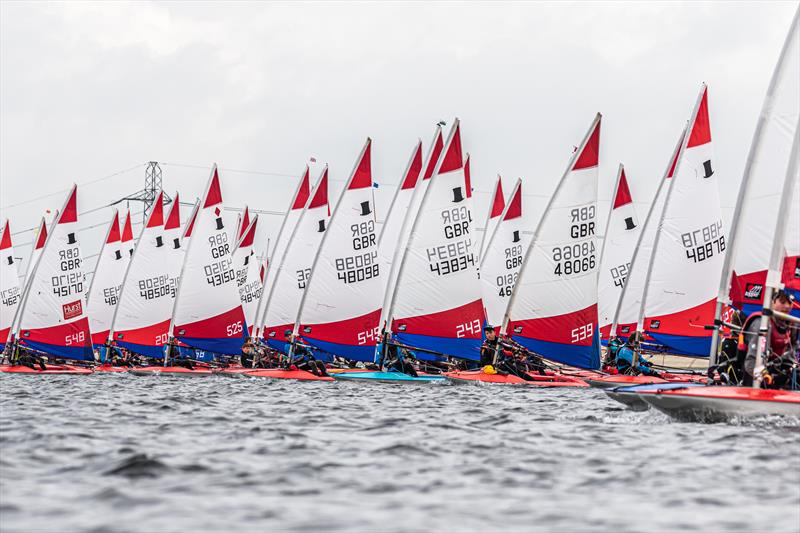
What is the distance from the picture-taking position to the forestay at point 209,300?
38.9 meters

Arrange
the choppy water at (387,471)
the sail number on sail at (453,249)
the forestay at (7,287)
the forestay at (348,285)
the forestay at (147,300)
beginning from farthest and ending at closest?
the forestay at (7,287) < the forestay at (147,300) < the forestay at (348,285) < the sail number on sail at (453,249) < the choppy water at (387,471)

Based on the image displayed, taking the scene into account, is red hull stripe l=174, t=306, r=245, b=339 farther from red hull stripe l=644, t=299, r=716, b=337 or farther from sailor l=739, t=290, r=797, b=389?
sailor l=739, t=290, r=797, b=389

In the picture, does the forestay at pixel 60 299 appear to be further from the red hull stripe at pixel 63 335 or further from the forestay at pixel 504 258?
the forestay at pixel 504 258

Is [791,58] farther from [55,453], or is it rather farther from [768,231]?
[55,453]

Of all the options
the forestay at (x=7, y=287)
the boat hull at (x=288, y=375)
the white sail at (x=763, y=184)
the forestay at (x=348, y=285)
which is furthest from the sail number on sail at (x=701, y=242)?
the forestay at (x=7, y=287)

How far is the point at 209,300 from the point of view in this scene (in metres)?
39.2

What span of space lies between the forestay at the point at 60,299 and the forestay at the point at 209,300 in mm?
3712

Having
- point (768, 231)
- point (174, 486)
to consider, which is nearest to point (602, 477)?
point (174, 486)

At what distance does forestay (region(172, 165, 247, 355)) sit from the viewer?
38906 mm

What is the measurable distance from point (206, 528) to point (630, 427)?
8437 mm

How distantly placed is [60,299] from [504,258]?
16.1 metres

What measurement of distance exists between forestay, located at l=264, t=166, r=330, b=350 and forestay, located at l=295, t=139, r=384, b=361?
4202 millimetres

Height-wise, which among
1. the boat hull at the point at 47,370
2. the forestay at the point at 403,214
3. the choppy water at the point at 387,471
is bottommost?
the choppy water at the point at 387,471

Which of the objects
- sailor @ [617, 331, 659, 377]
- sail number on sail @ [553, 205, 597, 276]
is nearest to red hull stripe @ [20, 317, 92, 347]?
sail number on sail @ [553, 205, 597, 276]
